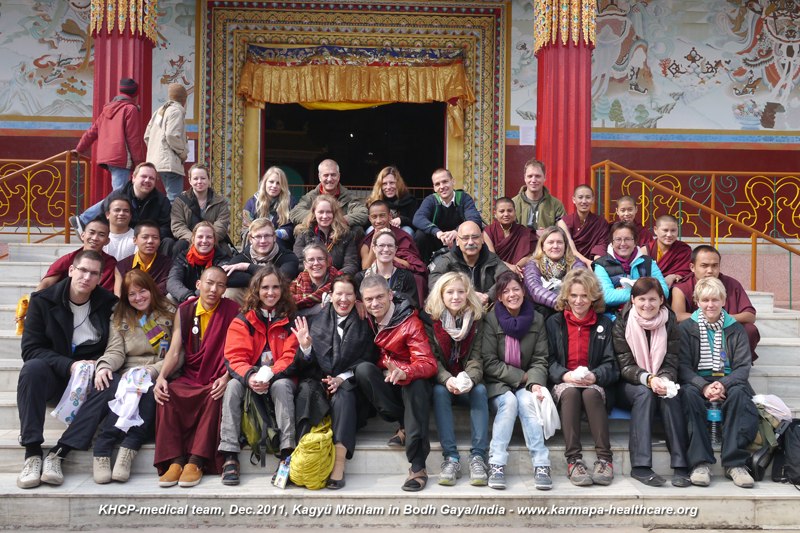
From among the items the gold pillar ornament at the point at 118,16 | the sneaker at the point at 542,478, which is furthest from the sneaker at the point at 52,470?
the gold pillar ornament at the point at 118,16

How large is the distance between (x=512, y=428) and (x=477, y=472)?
0.39m

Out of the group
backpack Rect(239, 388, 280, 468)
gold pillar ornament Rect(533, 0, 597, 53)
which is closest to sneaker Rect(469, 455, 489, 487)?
backpack Rect(239, 388, 280, 468)

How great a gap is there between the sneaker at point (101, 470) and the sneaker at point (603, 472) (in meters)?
3.04

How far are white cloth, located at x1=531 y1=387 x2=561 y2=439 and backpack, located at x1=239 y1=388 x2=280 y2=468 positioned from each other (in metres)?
1.69

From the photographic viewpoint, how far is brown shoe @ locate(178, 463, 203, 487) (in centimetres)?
489

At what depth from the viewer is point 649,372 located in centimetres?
541

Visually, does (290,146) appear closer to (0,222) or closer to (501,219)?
(0,222)

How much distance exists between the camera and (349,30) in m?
11.5

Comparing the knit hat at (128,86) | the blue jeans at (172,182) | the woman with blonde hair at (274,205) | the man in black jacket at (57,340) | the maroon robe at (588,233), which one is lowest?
the man in black jacket at (57,340)

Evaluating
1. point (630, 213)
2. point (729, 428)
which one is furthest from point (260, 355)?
point (630, 213)

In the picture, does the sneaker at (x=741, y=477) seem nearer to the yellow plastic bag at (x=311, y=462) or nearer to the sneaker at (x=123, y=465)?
the yellow plastic bag at (x=311, y=462)

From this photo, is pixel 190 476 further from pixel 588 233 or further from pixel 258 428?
pixel 588 233

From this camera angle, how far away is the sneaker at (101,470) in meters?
4.94

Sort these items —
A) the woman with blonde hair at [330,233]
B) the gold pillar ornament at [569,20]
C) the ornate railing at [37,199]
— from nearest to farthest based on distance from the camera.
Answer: the woman with blonde hair at [330,233] < the gold pillar ornament at [569,20] < the ornate railing at [37,199]
